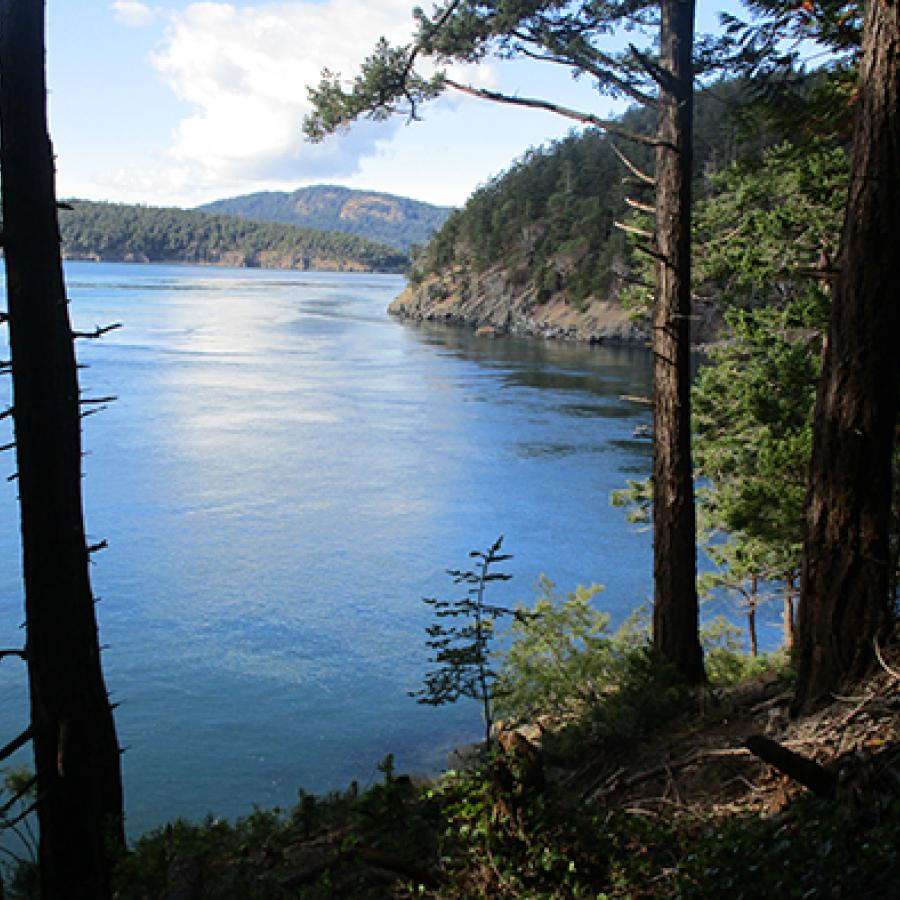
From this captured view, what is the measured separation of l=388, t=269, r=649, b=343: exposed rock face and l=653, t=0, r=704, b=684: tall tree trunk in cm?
4914

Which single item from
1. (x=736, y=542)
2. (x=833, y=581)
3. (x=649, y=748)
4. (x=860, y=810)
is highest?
(x=833, y=581)

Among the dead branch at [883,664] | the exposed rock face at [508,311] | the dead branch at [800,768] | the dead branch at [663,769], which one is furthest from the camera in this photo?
the exposed rock face at [508,311]

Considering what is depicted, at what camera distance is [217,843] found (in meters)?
5.34

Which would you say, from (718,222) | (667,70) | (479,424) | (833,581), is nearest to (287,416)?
(479,424)

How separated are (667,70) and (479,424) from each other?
25.7 meters

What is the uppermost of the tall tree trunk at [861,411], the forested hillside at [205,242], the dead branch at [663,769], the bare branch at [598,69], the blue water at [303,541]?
the forested hillside at [205,242]

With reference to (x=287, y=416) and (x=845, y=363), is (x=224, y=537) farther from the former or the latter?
(x=845, y=363)

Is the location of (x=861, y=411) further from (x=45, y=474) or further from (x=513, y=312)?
(x=513, y=312)

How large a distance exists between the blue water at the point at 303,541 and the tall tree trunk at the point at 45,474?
2.44m

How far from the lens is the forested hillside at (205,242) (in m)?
149

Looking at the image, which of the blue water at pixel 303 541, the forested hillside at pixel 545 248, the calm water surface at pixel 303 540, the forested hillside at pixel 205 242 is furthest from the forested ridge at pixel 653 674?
the forested hillside at pixel 205 242

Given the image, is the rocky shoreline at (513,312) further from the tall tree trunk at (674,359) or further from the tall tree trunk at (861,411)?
the tall tree trunk at (861,411)

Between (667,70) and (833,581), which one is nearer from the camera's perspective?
(833,581)

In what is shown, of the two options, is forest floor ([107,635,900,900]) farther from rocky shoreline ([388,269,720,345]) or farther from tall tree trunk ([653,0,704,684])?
rocky shoreline ([388,269,720,345])
